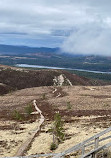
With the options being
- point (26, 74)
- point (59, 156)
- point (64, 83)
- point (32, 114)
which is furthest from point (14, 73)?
point (59, 156)

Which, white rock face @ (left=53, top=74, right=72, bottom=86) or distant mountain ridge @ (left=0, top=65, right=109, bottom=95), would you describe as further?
white rock face @ (left=53, top=74, right=72, bottom=86)

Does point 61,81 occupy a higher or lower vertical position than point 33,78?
lower

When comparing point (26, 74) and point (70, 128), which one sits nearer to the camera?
point (70, 128)

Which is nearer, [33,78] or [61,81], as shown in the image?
[33,78]

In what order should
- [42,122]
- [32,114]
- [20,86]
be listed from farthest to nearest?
1. [20,86]
2. [32,114]
3. [42,122]

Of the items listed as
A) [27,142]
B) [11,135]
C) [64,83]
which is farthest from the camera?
[64,83]

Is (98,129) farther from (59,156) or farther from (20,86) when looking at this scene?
(20,86)

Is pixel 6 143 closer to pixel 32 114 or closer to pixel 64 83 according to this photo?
pixel 32 114

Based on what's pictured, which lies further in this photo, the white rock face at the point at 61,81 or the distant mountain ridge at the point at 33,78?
the white rock face at the point at 61,81

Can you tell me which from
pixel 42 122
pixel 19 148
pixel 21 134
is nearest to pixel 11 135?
pixel 21 134

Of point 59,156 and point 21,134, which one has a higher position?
point 59,156
